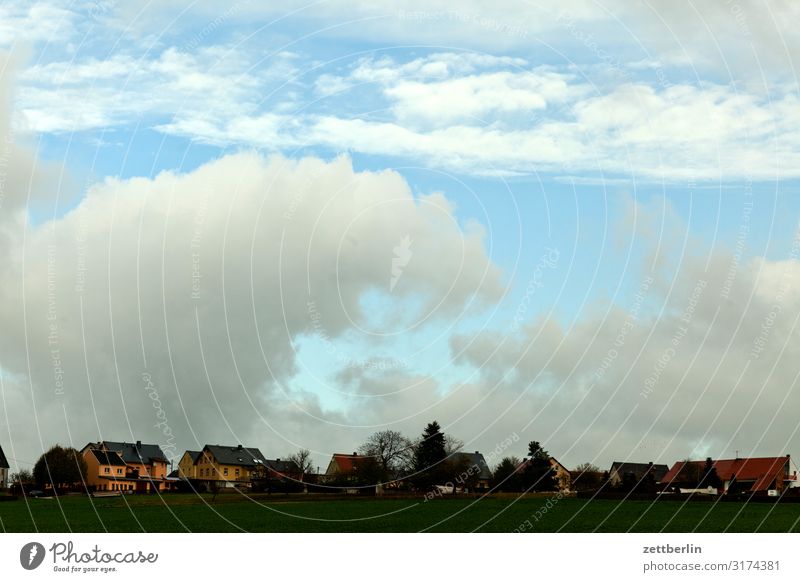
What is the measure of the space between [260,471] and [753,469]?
35.6 metres

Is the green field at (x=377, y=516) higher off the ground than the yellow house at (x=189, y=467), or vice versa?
the yellow house at (x=189, y=467)

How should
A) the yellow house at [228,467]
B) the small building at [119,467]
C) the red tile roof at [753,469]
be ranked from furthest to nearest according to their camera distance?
the small building at [119,467], the red tile roof at [753,469], the yellow house at [228,467]

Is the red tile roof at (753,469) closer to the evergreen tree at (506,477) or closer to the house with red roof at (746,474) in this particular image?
the house with red roof at (746,474)

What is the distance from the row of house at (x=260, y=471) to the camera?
51.2 meters

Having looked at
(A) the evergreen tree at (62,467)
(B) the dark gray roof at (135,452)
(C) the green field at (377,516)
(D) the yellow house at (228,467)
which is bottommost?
(C) the green field at (377,516)

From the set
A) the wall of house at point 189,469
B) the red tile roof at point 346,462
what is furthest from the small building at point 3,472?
the red tile roof at point 346,462

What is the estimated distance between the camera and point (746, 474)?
228 ft

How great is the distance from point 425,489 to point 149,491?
14936 millimetres

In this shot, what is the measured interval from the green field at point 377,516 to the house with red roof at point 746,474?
756cm

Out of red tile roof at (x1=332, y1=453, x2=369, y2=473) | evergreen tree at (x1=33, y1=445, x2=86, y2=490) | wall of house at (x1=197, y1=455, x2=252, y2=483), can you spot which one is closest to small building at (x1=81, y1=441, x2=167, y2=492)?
evergreen tree at (x1=33, y1=445, x2=86, y2=490)

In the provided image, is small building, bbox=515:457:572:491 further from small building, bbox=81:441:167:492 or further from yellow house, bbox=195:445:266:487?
small building, bbox=81:441:167:492

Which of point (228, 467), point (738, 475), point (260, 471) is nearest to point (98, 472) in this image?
point (228, 467)
